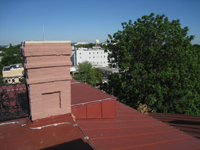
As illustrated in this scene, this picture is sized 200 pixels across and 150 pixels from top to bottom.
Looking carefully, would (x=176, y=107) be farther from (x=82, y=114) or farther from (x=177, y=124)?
(x=82, y=114)

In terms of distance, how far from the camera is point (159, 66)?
1370 cm

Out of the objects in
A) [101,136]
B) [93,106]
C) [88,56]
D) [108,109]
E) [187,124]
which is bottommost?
[187,124]

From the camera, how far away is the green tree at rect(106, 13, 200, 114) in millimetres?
12398

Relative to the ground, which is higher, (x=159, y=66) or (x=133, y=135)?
(x=159, y=66)

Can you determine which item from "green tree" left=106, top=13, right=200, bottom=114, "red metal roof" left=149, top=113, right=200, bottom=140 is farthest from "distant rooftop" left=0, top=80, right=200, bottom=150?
"green tree" left=106, top=13, right=200, bottom=114

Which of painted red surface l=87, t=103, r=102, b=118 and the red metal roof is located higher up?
painted red surface l=87, t=103, r=102, b=118

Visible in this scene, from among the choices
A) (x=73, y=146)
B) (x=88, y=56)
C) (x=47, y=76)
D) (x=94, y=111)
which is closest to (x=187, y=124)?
(x=94, y=111)

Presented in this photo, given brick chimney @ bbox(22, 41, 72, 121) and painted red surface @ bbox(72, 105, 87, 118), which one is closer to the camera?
brick chimney @ bbox(22, 41, 72, 121)

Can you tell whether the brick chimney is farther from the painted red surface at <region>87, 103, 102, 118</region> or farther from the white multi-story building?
the white multi-story building

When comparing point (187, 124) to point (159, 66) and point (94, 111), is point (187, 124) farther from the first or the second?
point (159, 66)

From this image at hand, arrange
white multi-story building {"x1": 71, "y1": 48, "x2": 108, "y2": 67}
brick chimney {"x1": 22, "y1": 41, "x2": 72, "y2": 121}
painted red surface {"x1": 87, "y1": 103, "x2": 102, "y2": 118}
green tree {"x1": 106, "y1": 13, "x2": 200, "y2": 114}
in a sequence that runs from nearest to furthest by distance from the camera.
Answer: brick chimney {"x1": 22, "y1": 41, "x2": 72, "y2": 121}
painted red surface {"x1": 87, "y1": 103, "x2": 102, "y2": 118}
green tree {"x1": 106, "y1": 13, "x2": 200, "y2": 114}
white multi-story building {"x1": 71, "y1": 48, "x2": 108, "y2": 67}

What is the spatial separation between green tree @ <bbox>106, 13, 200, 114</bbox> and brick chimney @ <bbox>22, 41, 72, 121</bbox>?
30.0 feet

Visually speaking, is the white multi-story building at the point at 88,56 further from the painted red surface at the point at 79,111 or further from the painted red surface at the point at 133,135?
the painted red surface at the point at 79,111

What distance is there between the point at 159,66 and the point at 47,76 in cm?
1150
